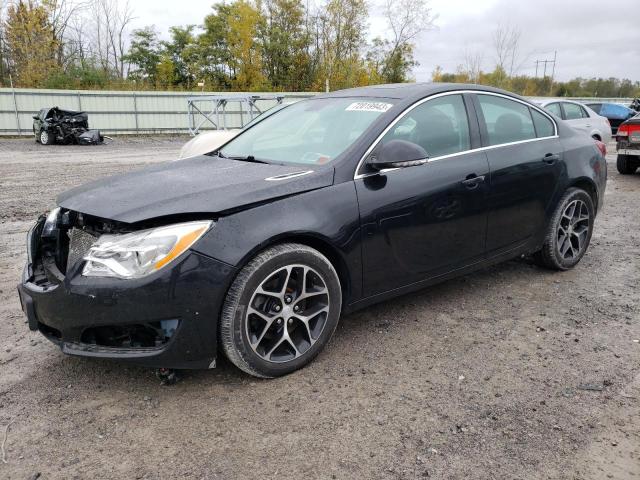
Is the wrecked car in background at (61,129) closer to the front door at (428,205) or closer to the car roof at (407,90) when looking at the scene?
the car roof at (407,90)

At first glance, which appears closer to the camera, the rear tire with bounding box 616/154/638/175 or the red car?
the red car

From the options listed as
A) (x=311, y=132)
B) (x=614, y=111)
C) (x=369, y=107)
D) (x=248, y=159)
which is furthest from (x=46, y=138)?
(x=614, y=111)

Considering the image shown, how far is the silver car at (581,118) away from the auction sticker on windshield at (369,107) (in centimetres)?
928

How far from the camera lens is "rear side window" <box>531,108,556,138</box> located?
4348 millimetres

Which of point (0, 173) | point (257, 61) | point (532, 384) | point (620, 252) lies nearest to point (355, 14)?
point (257, 61)

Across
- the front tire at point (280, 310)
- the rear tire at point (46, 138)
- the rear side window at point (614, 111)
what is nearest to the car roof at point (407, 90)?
the front tire at point (280, 310)

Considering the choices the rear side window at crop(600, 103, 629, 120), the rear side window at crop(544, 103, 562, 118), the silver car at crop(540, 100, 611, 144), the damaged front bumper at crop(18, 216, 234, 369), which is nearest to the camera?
the damaged front bumper at crop(18, 216, 234, 369)

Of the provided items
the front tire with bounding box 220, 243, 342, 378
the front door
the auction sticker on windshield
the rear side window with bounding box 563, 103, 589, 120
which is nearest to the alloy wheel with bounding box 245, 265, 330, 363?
the front tire with bounding box 220, 243, 342, 378

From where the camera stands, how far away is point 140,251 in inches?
99.0

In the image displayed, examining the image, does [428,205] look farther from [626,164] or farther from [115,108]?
→ [115,108]

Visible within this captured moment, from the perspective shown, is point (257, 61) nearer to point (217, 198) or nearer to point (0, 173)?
point (0, 173)

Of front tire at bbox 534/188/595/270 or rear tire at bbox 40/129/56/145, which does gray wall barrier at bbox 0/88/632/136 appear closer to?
rear tire at bbox 40/129/56/145

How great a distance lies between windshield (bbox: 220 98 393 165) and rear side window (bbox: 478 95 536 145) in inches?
35.0

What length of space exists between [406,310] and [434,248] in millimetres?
615
